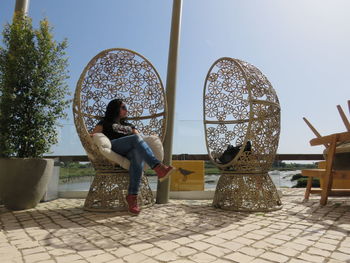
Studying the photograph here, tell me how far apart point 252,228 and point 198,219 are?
47cm

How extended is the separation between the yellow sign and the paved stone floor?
111 centimetres

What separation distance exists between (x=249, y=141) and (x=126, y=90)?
1.60 meters

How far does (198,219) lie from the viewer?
2.11 m

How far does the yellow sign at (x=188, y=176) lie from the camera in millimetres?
3551

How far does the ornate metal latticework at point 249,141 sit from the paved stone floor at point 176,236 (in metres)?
0.22

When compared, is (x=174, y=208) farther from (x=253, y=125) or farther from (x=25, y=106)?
(x=25, y=106)

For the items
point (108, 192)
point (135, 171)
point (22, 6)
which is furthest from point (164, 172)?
point (22, 6)

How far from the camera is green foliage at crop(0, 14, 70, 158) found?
8.60 feet

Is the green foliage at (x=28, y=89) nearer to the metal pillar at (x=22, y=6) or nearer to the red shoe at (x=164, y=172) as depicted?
the metal pillar at (x=22, y=6)

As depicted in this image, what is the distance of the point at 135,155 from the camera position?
2311mm

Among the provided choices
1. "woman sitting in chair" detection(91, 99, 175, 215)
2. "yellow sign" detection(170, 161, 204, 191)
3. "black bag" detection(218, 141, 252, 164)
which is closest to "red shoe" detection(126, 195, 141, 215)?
"woman sitting in chair" detection(91, 99, 175, 215)

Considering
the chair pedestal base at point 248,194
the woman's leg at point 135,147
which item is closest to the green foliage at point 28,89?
the woman's leg at point 135,147

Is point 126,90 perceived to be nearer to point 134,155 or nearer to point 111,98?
point 111,98

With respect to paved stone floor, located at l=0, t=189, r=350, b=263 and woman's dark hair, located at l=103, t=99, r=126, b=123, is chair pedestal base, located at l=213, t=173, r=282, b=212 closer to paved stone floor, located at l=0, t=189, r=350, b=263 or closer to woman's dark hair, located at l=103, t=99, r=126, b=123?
paved stone floor, located at l=0, t=189, r=350, b=263
